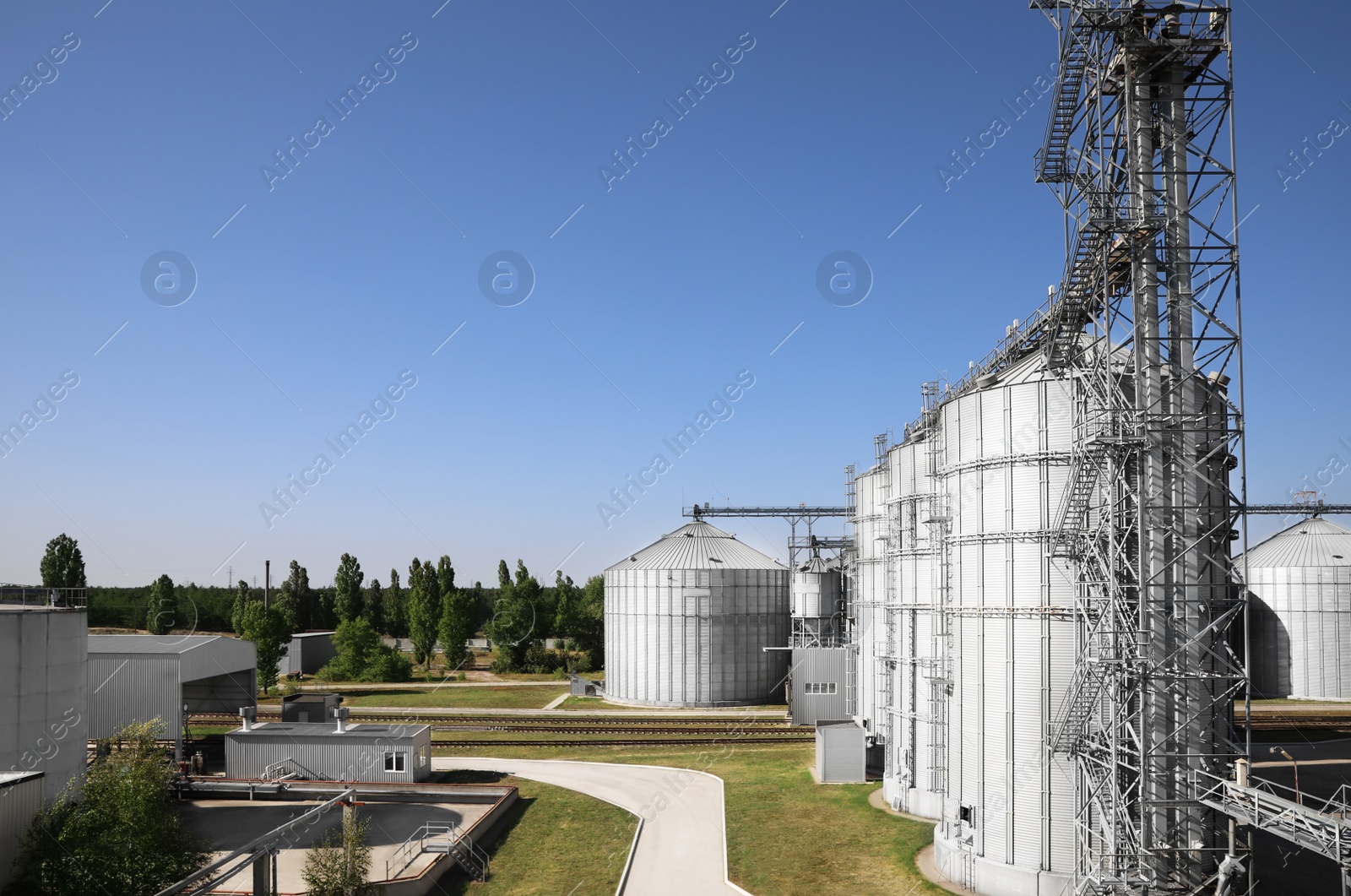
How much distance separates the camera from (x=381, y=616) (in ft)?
357

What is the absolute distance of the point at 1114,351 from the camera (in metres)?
24.3

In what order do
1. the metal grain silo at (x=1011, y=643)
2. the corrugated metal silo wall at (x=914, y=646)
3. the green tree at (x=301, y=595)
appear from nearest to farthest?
1. the metal grain silo at (x=1011, y=643)
2. the corrugated metal silo wall at (x=914, y=646)
3. the green tree at (x=301, y=595)

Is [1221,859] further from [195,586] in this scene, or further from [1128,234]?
[195,586]

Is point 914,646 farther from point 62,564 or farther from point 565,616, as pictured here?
point 62,564

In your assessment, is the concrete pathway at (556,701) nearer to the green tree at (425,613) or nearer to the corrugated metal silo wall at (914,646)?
the green tree at (425,613)

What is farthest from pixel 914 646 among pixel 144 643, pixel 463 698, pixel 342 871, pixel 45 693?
pixel 463 698

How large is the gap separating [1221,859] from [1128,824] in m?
2.88

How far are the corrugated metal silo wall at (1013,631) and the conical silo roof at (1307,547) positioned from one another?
5293cm

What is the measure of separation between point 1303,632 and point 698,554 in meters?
43.9

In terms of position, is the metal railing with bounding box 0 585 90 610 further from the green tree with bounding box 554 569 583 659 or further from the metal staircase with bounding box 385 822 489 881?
the green tree with bounding box 554 569 583 659

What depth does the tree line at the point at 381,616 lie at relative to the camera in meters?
74.1

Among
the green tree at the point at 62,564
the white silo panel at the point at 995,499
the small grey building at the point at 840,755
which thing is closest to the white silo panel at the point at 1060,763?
the white silo panel at the point at 995,499

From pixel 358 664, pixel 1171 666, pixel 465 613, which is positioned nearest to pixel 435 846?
pixel 1171 666

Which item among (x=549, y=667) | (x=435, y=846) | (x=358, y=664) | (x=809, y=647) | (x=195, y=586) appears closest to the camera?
(x=435, y=846)
